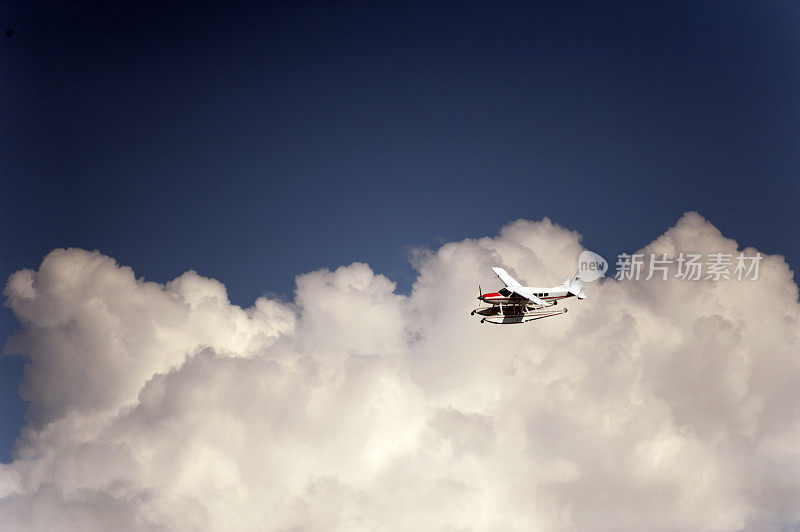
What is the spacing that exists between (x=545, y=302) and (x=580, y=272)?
11588 mm

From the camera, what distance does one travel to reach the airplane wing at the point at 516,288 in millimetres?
74500

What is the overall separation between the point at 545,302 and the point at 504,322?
19.0ft

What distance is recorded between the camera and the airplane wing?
244 ft

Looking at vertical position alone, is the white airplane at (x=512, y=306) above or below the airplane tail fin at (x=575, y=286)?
below

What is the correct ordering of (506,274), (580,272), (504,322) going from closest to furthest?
(504,322) → (506,274) → (580,272)

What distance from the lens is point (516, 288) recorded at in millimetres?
75750

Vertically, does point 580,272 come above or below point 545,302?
above

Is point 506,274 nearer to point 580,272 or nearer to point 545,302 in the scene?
point 545,302

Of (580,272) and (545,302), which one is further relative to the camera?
(580,272)

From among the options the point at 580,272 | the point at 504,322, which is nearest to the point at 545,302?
the point at 504,322

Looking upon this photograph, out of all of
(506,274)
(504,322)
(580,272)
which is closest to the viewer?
(504,322)

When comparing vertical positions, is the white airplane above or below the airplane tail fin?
below

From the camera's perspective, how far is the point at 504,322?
245ft

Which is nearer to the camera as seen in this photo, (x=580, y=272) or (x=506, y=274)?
(x=506, y=274)
